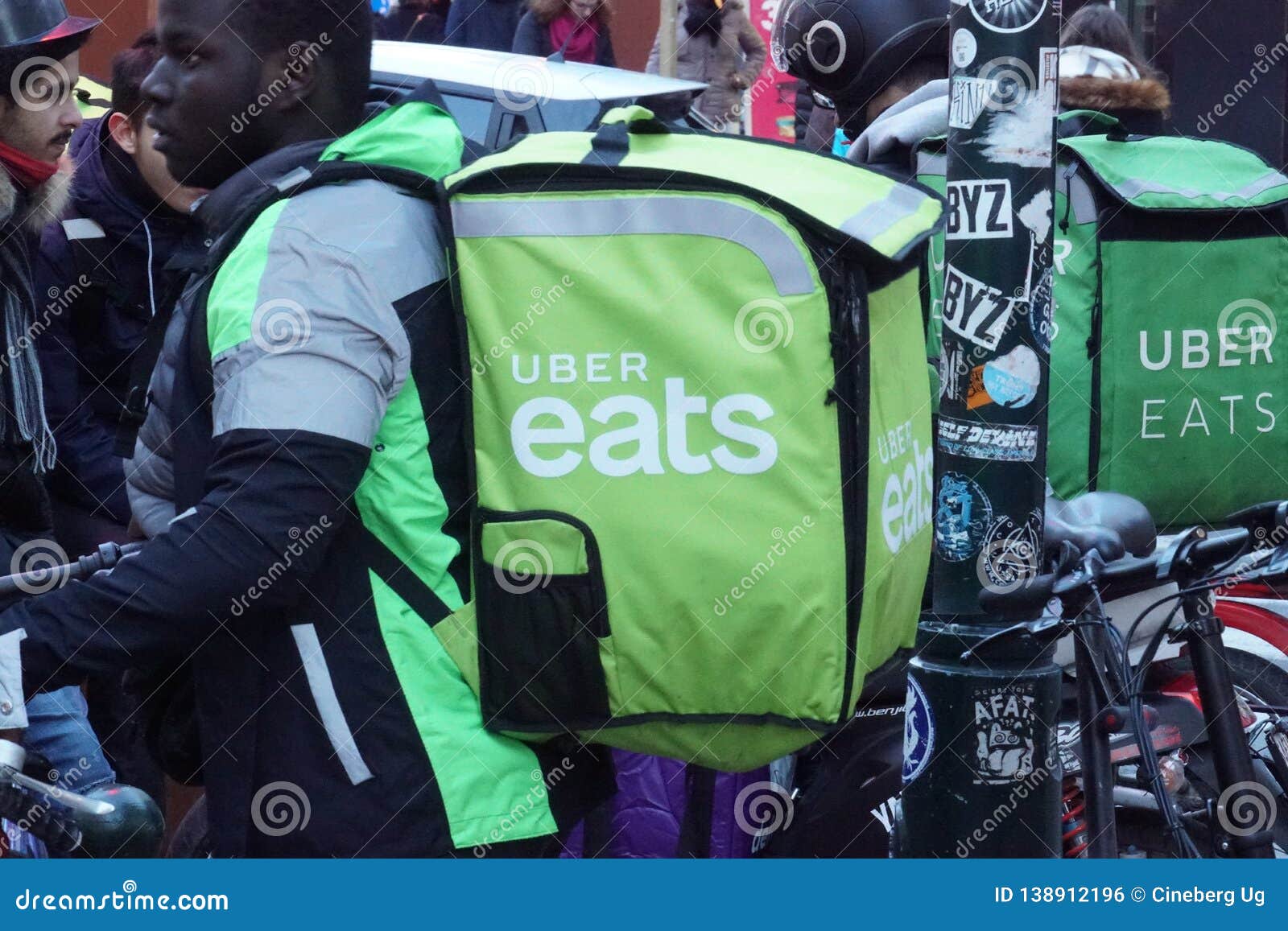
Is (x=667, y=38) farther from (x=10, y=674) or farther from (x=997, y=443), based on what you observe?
(x=10, y=674)

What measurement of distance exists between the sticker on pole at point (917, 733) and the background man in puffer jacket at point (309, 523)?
32.4 inches

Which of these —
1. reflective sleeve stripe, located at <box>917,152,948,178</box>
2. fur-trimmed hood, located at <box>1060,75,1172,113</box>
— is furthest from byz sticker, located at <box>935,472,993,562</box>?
fur-trimmed hood, located at <box>1060,75,1172,113</box>

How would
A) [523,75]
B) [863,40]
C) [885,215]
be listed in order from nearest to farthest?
[885,215] < [863,40] < [523,75]

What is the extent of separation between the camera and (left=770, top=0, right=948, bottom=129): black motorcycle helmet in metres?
4.57

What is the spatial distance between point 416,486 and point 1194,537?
1.28 m

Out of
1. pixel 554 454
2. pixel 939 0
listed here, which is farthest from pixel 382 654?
pixel 939 0

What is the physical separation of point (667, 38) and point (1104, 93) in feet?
14.9

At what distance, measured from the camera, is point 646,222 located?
227 cm

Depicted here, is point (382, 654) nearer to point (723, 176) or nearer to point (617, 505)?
point (617, 505)

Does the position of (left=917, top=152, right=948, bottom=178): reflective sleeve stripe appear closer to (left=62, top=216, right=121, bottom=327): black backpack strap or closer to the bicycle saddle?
the bicycle saddle

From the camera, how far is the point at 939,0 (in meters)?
4.64

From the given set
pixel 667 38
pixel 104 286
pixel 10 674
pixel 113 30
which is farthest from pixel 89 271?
pixel 113 30

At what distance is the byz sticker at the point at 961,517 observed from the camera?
307cm

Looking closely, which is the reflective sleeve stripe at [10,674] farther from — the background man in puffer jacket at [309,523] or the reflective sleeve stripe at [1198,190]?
the reflective sleeve stripe at [1198,190]
